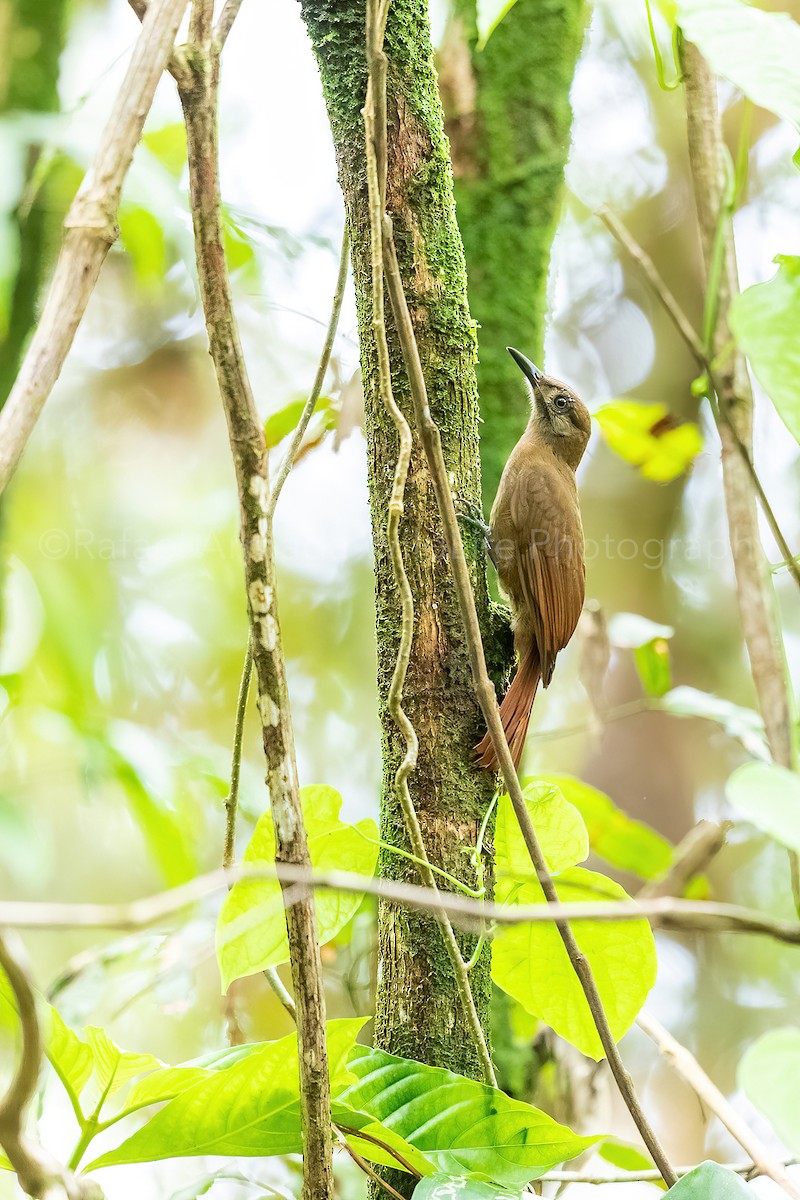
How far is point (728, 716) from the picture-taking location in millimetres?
1854

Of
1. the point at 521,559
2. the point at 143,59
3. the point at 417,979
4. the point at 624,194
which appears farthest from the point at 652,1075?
the point at 143,59

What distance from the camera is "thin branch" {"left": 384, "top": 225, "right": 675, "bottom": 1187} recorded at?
3.79 ft

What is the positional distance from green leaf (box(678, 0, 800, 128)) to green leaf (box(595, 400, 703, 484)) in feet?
6.49

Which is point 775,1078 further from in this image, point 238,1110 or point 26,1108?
point 238,1110

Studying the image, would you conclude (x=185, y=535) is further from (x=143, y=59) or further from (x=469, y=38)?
(x=143, y=59)

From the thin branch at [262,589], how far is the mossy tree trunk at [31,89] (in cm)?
83

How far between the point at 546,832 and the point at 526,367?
1.43 meters

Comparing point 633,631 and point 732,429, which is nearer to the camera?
point 732,429

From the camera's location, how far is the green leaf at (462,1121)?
3.90ft

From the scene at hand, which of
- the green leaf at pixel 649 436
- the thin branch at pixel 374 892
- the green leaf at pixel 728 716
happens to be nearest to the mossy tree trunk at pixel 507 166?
the green leaf at pixel 649 436

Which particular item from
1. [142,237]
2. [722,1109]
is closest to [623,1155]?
[722,1109]

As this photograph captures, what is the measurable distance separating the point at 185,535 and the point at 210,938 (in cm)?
193

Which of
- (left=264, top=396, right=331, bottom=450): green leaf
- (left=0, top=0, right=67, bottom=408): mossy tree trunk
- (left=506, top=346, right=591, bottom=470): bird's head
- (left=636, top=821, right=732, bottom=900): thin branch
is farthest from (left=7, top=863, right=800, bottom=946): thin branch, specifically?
(left=506, top=346, right=591, bottom=470): bird's head

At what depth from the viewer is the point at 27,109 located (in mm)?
1821
